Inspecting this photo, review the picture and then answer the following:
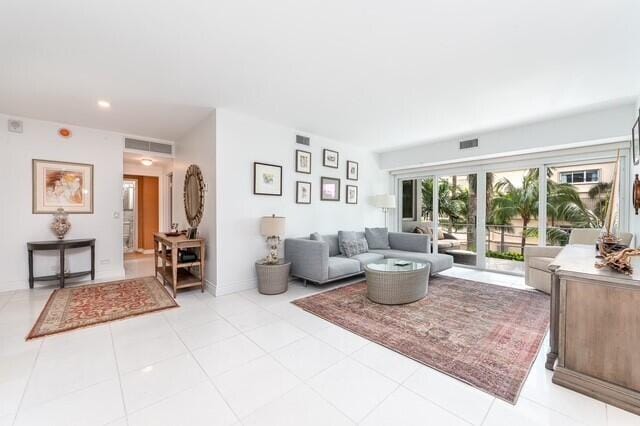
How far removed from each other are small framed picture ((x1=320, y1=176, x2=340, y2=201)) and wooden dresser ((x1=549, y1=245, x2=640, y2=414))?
365 centimetres

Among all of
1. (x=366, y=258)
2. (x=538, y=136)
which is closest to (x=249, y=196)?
(x=366, y=258)

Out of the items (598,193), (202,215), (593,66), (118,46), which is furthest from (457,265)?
(118,46)

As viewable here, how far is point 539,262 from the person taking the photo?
3883 millimetres

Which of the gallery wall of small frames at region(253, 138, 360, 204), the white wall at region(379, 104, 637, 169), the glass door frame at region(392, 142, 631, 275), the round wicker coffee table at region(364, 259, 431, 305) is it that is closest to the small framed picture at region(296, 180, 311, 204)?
the gallery wall of small frames at region(253, 138, 360, 204)

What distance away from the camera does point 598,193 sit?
4160 mm

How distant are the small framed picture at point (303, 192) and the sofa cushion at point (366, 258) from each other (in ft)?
4.25

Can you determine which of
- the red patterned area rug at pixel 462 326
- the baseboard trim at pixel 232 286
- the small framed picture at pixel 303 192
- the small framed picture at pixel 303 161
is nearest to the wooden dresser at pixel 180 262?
the baseboard trim at pixel 232 286

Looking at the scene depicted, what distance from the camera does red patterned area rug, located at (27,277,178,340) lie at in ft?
9.02

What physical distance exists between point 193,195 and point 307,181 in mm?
1920

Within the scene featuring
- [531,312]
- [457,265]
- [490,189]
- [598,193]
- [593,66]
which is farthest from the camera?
[457,265]

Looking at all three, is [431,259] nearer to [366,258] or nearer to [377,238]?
[366,258]

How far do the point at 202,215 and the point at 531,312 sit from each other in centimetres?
453

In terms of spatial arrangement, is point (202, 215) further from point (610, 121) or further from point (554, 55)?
point (610, 121)

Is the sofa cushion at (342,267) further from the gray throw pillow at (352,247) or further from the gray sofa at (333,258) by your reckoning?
the gray throw pillow at (352,247)
